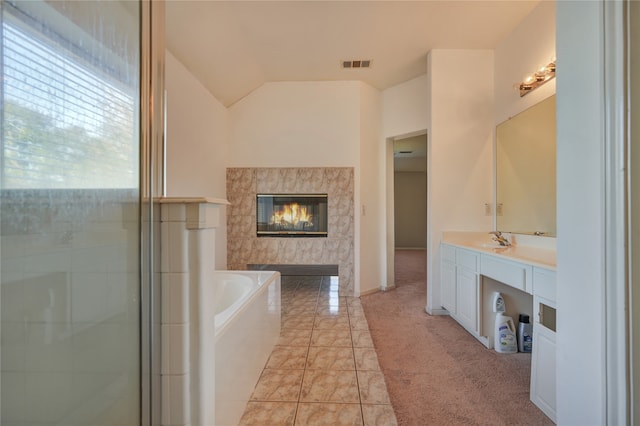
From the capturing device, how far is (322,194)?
12.7 ft

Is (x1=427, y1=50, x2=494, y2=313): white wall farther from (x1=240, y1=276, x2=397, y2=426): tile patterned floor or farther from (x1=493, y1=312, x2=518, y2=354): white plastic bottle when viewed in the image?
(x1=240, y1=276, x2=397, y2=426): tile patterned floor

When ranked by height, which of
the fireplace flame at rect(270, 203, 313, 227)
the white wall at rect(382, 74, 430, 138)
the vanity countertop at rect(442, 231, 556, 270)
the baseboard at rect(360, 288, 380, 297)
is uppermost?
the white wall at rect(382, 74, 430, 138)

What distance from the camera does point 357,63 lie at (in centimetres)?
336

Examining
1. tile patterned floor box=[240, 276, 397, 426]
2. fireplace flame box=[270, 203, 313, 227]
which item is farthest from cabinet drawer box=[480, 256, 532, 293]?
fireplace flame box=[270, 203, 313, 227]

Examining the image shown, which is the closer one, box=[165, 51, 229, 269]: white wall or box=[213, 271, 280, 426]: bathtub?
box=[213, 271, 280, 426]: bathtub

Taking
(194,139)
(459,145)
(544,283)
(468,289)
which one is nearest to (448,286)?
(468,289)

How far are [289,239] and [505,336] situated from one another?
2708 mm

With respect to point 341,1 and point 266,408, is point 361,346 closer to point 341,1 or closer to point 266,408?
point 266,408

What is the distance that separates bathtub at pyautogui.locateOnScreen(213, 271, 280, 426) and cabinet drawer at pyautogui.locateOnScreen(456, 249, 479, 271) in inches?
69.9

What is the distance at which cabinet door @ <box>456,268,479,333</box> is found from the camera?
2330 millimetres

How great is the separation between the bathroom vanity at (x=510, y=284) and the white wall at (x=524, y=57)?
50.1 inches

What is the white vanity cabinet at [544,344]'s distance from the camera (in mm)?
1468

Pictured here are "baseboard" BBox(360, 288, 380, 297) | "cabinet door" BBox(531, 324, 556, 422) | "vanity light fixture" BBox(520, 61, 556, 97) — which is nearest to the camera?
"cabinet door" BBox(531, 324, 556, 422)

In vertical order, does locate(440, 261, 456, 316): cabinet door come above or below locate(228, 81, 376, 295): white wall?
below
